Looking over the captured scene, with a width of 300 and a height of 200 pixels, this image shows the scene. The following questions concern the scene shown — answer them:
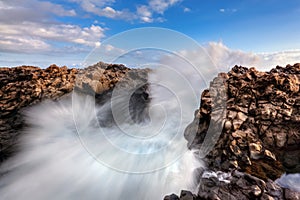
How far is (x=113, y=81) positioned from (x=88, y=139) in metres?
8.05

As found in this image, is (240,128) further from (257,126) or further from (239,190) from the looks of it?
(239,190)

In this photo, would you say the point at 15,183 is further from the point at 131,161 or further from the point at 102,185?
the point at 131,161

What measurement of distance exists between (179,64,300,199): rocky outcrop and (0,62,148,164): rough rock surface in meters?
9.54

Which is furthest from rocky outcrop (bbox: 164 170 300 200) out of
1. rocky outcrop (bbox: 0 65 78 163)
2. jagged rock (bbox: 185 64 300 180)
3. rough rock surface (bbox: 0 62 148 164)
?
rocky outcrop (bbox: 0 65 78 163)

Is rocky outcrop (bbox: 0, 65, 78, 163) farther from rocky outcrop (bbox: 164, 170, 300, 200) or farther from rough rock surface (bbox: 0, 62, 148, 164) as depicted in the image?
rocky outcrop (bbox: 164, 170, 300, 200)

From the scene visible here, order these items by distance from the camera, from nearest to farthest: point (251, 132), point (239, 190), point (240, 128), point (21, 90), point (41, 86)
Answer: point (239, 190) → point (251, 132) → point (240, 128) → point (21, 90) → point (41, 86)

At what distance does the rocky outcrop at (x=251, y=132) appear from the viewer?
8.96 meters

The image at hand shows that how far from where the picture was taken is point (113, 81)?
24547mm

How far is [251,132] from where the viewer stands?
12594 mm

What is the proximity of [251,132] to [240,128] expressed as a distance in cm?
66

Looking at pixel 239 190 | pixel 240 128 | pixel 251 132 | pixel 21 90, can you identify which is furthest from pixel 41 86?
pixel 239 190

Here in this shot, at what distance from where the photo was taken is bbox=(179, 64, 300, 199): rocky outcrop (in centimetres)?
896

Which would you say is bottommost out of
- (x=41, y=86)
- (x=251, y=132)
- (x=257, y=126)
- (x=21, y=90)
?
(x=251, y=132)

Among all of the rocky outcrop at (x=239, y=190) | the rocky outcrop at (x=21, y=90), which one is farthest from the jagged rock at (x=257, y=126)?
the rocky outcrop at (x=21, y=90)
